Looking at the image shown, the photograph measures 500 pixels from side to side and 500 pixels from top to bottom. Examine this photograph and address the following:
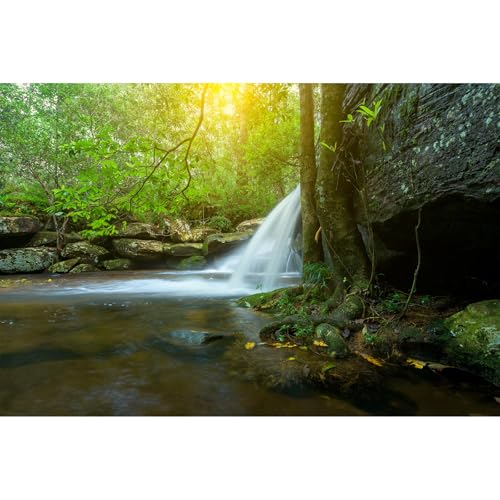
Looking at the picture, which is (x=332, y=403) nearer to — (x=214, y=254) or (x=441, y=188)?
(x=441, y=188)

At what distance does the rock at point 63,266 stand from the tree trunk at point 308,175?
28.6 ft

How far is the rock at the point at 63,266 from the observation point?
416 inches

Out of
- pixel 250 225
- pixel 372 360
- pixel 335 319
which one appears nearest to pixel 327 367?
pixel 372 360

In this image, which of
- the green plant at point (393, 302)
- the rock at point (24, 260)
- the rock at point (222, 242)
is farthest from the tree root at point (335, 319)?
the rock at point (24, 260)

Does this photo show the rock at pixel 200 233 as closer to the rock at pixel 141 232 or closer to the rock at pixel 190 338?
the rock at pixel 141 232

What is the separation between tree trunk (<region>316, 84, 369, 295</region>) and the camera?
4234 mm

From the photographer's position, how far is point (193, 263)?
12.0 m

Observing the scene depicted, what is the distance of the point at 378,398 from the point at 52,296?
6431mm

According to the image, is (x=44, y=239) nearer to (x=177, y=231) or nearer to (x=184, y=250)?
(x=177, y=231)

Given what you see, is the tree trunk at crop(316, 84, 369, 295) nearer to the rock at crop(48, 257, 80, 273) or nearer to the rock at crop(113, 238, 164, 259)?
the rock at crop(113, 238, 164, 259)

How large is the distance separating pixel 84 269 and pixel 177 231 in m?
3.64

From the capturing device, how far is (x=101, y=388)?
2311 mm

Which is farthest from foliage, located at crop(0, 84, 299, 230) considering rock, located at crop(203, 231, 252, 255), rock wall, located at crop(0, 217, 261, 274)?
rock, located at crop(203, 231, 252, 255)
